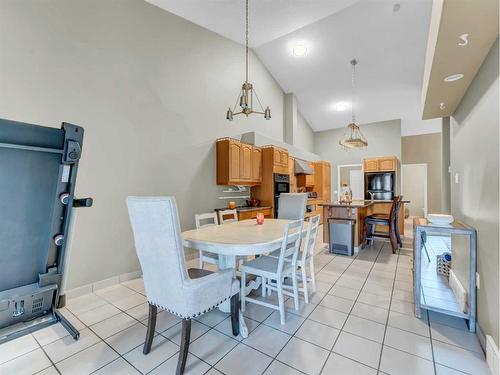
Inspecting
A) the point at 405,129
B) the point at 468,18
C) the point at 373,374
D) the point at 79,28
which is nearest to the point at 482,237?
the point at 373,374

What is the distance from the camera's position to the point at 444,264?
9.02ft

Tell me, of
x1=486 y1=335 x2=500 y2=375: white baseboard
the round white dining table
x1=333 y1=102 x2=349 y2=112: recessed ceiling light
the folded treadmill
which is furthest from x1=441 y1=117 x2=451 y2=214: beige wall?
the folded treadmill

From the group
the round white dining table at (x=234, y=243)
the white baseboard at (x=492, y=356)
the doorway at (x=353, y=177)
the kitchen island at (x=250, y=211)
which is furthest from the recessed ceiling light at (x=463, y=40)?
the doorway at (x=353, y=177)

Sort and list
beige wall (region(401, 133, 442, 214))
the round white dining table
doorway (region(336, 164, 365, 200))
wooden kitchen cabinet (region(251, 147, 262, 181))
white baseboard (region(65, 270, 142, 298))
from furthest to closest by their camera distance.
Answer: beige wall (region(401, 133, 442, 214)), doorway (region(336, 164, 365, 200)), wooden kitchen cabinet (region(251, 147, 262, 181)), white baseboard (region(65, 270, 142, 298)), the round white dining table

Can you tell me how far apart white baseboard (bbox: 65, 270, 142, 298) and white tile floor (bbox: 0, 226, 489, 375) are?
163 mm

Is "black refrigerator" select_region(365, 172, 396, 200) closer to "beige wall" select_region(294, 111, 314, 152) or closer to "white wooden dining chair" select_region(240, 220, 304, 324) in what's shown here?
"beige wall" select_region(294, 111, 314, 152)

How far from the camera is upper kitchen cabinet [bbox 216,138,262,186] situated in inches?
173

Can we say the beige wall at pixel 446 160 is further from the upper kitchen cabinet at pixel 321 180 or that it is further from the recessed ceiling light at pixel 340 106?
the upper kitchen cabinet at pixel 321 180

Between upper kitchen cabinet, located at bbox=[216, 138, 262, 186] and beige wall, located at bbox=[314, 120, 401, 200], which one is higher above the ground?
beige wall, located at bbox=[314, 120, 401, 200]

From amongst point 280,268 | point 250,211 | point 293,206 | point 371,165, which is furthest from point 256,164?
point 371,165

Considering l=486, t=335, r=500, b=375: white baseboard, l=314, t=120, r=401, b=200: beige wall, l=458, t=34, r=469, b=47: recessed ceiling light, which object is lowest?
l=486, t=335, r=500, b=375: white baseboard

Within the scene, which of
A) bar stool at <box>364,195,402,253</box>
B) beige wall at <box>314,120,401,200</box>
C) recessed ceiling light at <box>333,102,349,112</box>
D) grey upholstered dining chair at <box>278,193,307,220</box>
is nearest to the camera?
grey upholstered dining chair at <box>278,193,307,220</box>

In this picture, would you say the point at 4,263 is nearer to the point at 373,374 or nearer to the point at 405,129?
the point at 373,374

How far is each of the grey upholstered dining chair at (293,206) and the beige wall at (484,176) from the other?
1.80m
